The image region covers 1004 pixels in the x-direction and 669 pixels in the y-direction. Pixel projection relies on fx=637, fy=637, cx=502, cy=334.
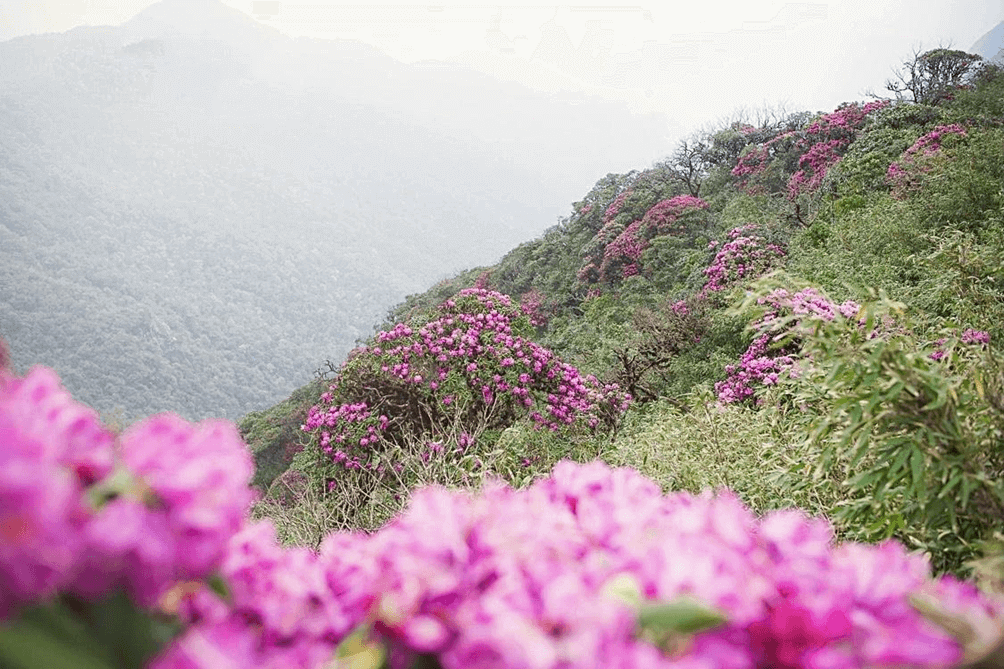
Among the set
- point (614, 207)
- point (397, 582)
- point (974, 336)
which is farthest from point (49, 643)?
A: point (614, 207)

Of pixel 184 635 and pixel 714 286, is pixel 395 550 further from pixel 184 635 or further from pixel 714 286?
pixel 714 286

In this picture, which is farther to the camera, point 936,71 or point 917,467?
point 936,71

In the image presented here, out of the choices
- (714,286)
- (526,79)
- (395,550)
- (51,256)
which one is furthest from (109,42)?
(395,550)

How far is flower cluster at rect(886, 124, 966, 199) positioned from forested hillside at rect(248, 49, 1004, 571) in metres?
0.06

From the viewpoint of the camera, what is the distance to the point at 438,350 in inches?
265

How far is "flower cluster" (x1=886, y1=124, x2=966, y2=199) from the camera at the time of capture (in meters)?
9.59

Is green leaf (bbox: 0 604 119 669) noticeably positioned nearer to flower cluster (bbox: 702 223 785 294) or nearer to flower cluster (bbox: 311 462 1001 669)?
flower cluster (bbox: 311 462 1001 669)

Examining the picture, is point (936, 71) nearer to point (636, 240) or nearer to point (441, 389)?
point (636, 240)

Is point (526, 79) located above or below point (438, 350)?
above

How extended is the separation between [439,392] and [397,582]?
6036 mm

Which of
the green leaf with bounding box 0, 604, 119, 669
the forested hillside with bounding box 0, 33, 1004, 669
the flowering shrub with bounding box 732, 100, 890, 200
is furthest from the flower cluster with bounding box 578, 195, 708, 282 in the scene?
the green leaf with bounding box 0, 604, 119, 669

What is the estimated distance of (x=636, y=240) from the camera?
14.2 m

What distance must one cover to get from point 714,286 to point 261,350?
3605 centimetres

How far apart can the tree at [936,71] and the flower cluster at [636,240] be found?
20.3 ft
